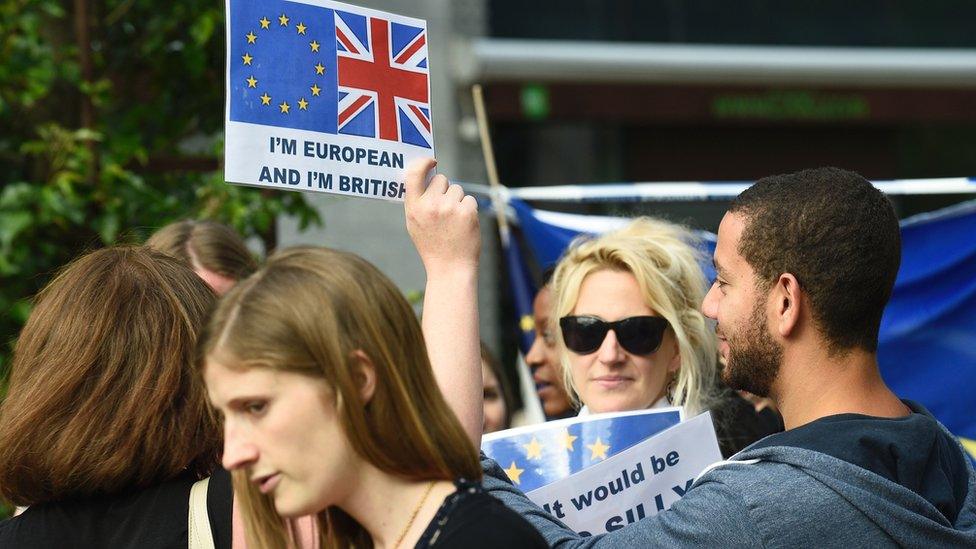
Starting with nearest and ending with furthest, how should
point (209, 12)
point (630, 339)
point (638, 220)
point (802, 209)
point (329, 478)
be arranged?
1. point (329, 478)
2. point (802, 209)
3. point (630, 339)
4. point (638, 220)
5. point (209, 12)

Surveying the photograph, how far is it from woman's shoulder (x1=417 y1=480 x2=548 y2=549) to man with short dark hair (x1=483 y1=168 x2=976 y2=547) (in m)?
0.50

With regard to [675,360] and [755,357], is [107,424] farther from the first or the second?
[675,360]

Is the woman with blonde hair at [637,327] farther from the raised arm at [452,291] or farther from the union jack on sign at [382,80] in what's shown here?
the raised arm at [452,291]

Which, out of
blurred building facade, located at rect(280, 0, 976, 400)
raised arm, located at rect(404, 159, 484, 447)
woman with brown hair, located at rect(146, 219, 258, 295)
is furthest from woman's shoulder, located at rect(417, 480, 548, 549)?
blurred building facade, located at rect(280, 0, 976, 400)

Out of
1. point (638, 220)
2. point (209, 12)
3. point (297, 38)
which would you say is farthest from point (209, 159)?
point (297, 38)

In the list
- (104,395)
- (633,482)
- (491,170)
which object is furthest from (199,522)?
(491,170)

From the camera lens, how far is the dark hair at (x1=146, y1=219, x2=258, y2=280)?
12.1 ft

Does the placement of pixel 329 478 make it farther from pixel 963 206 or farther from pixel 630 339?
pixel 963 206

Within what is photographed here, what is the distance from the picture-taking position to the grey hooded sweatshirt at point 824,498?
2.07m

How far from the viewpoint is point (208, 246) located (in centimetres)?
373

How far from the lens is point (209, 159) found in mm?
4746

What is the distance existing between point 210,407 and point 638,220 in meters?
1.59

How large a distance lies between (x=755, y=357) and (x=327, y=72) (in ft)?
3.30

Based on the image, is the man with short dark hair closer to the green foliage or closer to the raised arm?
the raised arm
